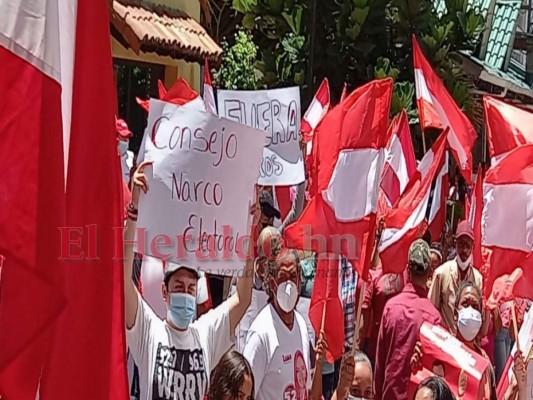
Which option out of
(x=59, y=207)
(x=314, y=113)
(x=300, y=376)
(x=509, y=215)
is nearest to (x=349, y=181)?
(x=509, y=215)

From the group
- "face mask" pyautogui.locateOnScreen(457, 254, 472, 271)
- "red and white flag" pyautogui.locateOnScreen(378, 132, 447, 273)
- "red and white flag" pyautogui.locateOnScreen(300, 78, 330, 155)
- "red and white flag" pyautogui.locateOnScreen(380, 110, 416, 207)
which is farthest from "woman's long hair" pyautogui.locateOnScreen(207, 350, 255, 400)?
"red and white flag" pyautogui.locateOnScreen(300, 78, 330, 155)

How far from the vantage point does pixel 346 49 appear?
17031mm

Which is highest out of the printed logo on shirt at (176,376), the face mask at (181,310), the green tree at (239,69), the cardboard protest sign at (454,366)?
the face mask at (181,310)

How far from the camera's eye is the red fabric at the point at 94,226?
289 cm

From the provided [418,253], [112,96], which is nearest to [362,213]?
[418,253]

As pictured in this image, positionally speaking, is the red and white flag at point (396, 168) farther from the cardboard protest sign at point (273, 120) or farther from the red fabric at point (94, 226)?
the red fabric at point (94, 226)

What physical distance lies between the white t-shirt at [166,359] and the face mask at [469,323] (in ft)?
6.40

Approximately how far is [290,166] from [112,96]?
192 inches

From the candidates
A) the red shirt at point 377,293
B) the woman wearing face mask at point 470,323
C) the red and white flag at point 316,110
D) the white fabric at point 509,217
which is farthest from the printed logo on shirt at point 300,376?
the red and white flag at point 316,110

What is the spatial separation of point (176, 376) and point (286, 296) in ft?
3.12

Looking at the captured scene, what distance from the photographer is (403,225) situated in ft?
23.8

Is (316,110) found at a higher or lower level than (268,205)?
higher

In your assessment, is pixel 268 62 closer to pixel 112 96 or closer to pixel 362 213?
pixel 362 213

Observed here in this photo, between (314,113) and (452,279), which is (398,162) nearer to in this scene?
(314,113)
